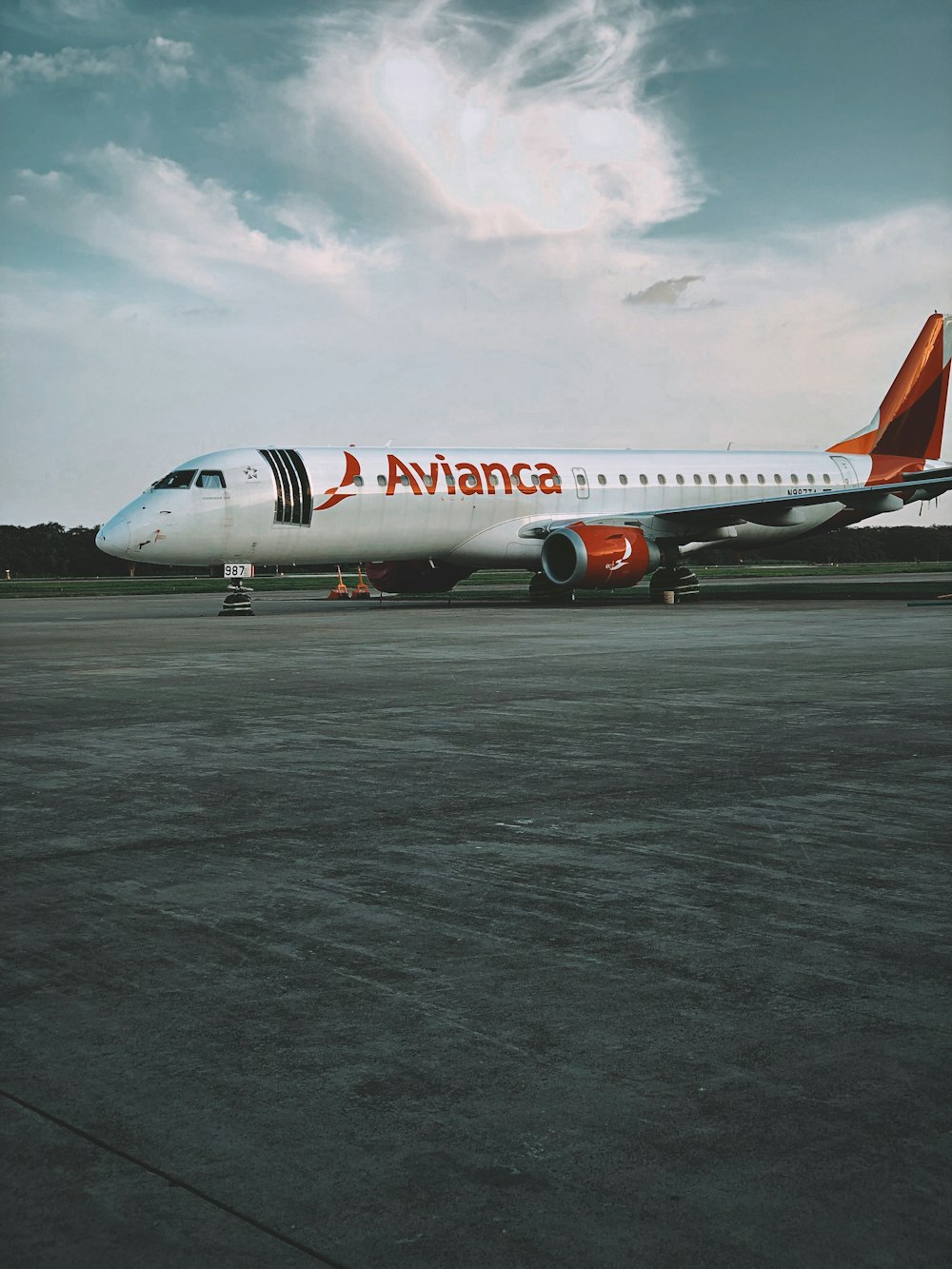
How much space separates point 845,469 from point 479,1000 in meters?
31.0

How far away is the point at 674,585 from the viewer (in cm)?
2784

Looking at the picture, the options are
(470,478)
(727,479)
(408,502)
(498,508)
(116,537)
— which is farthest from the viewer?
(727,479)

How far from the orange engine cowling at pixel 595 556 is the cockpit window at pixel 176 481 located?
7.18m

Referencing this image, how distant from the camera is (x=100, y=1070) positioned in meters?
3.10

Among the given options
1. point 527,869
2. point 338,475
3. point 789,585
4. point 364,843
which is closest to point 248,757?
point 364,843

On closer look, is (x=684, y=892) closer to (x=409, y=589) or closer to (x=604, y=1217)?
(x=604, y=1217)

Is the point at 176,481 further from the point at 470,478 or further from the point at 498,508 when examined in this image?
the point at 498,508

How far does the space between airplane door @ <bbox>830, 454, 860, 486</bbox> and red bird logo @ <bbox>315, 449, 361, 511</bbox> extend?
13.7 m

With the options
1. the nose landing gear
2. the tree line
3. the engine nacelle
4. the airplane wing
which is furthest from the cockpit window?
the tree line

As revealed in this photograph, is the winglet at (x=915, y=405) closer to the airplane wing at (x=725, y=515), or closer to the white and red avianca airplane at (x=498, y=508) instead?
the white and red avianca airplane at (x=498, y=508)

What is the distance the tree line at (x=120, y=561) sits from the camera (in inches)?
2618

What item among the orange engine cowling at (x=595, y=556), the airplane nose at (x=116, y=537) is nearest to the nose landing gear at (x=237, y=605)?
the airplane nose at (x=116, y=537)

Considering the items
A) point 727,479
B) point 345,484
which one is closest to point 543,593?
point 727,479

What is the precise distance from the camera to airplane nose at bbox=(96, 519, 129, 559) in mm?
22875
